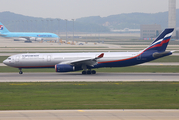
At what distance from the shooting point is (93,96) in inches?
955

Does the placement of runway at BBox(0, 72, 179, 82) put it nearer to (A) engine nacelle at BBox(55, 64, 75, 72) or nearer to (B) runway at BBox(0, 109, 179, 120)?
(A) engine nacelle at BBox(55, 64, 75, 72)

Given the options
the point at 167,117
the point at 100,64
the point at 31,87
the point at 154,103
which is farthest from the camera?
the point at 100,64

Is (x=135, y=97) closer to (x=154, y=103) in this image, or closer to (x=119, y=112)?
(x=154, y=103)

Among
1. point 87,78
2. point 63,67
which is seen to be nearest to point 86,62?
point 63,67

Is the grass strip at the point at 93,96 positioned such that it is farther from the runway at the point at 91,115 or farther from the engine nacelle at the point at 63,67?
the engine nacelle at the point at 63,67

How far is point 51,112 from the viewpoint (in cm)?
1823

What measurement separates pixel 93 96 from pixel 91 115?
272 inches

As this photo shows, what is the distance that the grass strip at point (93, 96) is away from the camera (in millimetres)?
20266

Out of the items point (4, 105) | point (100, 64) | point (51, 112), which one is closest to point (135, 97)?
point (51, 112)

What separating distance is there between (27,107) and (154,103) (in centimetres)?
969

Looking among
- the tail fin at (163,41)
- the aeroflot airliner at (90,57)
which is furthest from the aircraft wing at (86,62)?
the tail fin at (163,41)

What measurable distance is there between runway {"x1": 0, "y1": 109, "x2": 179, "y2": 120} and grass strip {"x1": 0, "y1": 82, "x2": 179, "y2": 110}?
1.24 metres

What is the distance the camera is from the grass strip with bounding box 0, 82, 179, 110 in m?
20.3

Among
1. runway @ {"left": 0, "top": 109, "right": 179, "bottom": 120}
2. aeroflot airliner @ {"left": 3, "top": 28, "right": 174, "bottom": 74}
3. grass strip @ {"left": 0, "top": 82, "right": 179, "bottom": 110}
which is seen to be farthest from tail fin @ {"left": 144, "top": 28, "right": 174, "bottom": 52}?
runway @ {"left": 0, "top": 109, "right": 179, "bottom": 120}
